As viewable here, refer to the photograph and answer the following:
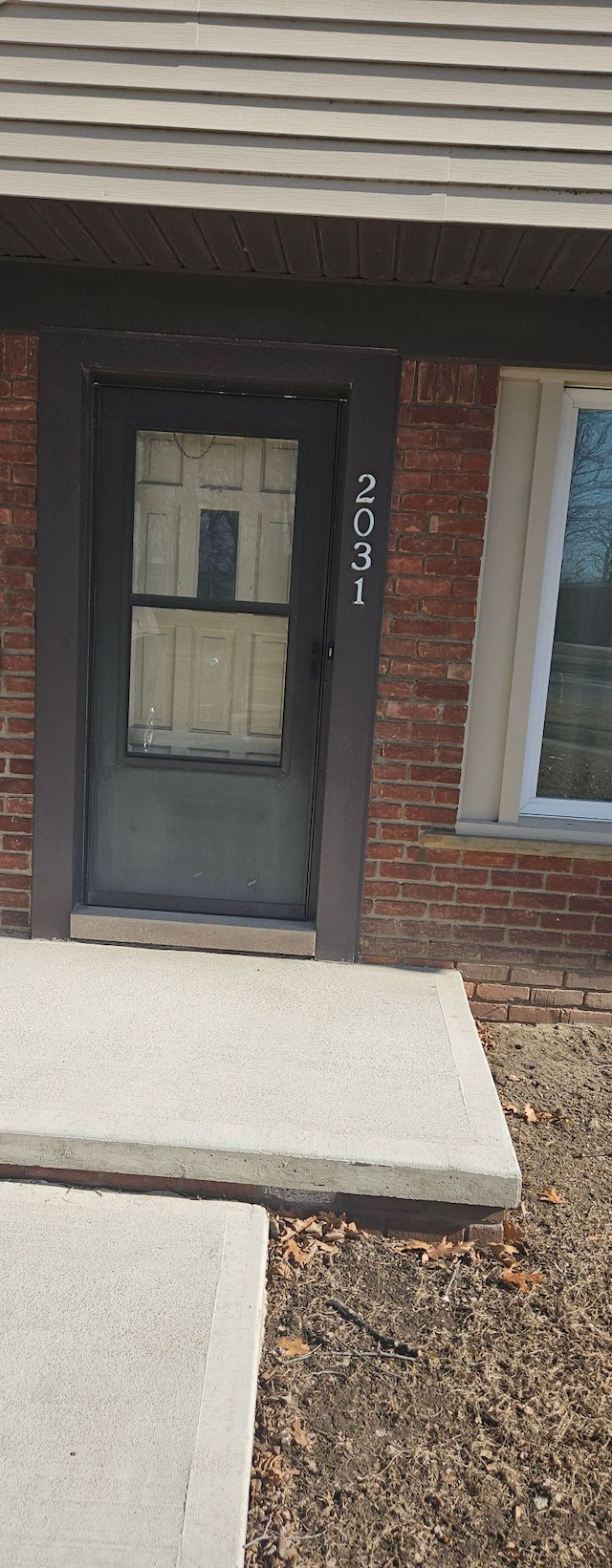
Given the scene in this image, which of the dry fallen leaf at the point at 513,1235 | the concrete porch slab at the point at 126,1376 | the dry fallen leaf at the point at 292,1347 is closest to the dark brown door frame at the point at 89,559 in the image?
the dry fallen leaf at the point at 513,1235

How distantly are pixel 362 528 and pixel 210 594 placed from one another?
2.03ft

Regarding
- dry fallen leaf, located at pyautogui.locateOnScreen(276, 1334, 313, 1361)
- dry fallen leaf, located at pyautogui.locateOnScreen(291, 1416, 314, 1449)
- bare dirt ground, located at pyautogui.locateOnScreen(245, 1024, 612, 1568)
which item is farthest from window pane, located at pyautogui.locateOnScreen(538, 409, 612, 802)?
dry fallen leaf, located at pyautogui.locateOnScreen(291, 1416, 314, 1449)

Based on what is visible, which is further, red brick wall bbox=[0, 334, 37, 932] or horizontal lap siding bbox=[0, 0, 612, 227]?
red brick wall bbox=[0, 334, 37, 932]

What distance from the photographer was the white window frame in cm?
373

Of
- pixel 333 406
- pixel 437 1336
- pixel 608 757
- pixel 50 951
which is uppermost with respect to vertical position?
pixel 333 406

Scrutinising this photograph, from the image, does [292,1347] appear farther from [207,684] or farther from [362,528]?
[362,528]

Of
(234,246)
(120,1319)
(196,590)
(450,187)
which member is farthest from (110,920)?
(450,187)

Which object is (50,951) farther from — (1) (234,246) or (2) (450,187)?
(2) (450,187)

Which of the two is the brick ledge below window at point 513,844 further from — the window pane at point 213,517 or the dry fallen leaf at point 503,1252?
the dry fallen leaf at point 503,1252

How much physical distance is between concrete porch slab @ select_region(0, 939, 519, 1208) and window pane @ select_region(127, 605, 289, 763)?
79 centimetres

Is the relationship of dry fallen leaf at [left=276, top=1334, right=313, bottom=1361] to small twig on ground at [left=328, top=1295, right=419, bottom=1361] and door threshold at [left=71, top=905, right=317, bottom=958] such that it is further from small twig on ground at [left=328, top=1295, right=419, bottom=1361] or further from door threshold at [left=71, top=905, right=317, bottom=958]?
door threshold at [left=71, top=905, right=317, bottom=958]

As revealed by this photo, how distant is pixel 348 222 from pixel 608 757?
2146 mm

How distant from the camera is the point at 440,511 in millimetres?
3725

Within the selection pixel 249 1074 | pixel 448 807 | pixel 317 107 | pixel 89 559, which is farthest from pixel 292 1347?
pixel 317 107
